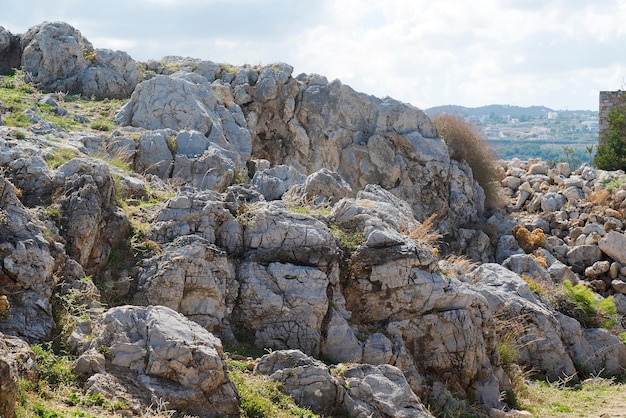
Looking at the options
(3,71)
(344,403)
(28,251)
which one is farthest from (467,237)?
(28,251)

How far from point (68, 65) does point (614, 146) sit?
61.1 feet

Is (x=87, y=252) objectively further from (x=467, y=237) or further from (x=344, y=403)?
(x=467, y=237)

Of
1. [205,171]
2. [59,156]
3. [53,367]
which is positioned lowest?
[53,367]

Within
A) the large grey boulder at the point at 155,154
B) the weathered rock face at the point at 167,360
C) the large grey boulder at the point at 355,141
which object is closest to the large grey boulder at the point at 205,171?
the large grey boulder at the point at 155,154

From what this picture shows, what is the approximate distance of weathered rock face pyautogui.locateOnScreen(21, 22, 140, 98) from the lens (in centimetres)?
2091

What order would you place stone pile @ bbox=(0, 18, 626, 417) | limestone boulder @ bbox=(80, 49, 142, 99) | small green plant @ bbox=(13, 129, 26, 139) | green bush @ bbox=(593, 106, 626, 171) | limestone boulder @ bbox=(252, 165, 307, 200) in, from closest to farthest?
stone pile @ bbox=(0, 18, 626, 417), small green plant @ bbox=(13, 129, 26, 139), limestone boulder @ bbox=(252, 165, 307, 200), limestone boulder @ bbox=(80, 49, 142, 99), green bush @ bbox=(593, 106, 626, 171)

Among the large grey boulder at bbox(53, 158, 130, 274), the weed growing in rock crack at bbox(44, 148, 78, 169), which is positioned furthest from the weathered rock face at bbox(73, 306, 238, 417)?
the weed growing in rock crack at bbox(44, 148, 78, 169)

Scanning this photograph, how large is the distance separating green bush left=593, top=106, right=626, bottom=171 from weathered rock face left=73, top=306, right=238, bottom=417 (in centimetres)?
2318

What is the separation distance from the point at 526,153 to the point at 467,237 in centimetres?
7550

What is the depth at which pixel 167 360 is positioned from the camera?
8141 millimetres

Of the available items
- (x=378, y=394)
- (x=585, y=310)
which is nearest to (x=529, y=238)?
(x=585, y=310)

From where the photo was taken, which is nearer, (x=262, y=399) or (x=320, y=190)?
(x=262, y=399)

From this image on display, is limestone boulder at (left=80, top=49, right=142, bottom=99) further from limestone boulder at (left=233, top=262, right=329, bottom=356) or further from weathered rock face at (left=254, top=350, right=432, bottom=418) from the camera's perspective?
weathered rock face at (left=254, top=350, right=432, bottom=418)

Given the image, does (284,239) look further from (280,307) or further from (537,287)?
(537,287)
